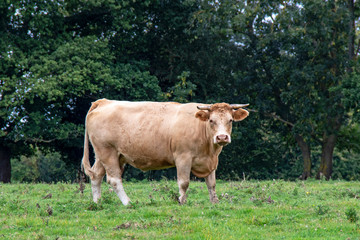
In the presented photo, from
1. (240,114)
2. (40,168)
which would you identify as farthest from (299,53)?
(40,168)

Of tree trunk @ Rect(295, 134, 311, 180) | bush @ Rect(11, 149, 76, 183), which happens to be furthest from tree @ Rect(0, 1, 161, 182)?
bush @ Rect(11, 149, 76, 183)

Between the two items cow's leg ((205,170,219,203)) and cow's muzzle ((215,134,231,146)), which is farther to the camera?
cow's leg ((205,170,219,203))

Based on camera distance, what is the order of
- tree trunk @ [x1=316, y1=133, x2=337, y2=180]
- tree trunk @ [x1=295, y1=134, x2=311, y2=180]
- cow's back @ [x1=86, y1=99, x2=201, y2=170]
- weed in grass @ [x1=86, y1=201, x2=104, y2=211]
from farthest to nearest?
tree trunk @ [x1=295, y1=134, x2=311, y2=180] → tree trunk @ [x1=316, y1=133, x2=337, y2=180] → cow's back @ [x1=86, y1=99, x2=201, y2=170] → weed in grass @ [x1=86, y1=201, x2=104, y2=211]

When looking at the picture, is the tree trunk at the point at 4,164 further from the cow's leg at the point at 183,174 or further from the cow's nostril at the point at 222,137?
the cow's nostril at the point at 222,137

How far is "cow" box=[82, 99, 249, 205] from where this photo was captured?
11.3m

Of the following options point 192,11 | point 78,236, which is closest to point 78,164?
point 192,11

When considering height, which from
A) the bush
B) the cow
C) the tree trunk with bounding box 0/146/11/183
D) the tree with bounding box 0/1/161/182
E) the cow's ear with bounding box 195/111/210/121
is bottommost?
the bush

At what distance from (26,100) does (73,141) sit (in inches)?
128

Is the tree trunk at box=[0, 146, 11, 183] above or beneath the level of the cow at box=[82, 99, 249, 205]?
beneath

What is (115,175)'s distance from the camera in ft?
39.1

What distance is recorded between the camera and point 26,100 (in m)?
24.8

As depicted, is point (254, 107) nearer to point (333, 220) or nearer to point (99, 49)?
point (99, 49)

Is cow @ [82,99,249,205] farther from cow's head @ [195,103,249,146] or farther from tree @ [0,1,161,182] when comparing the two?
tree @ [0,1,161,182]

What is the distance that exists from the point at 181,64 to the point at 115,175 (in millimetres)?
17537
